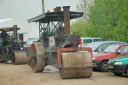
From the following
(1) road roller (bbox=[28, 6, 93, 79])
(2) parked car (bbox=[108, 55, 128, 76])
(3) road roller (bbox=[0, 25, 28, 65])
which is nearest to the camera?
(1) road roller (bbox=[28, 6, 93, 79])

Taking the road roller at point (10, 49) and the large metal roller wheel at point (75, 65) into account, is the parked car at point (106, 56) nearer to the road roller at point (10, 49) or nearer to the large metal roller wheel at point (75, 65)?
the large metal roller wheel at point (75, 65)

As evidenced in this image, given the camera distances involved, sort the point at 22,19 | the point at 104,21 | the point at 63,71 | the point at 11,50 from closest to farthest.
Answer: the point at 63,71 → the point at 11,50 → the point at 104,21 → the point at 22,19

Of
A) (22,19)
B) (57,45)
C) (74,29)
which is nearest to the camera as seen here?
(57,45)

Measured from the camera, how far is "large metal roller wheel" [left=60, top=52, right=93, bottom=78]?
1117 cm

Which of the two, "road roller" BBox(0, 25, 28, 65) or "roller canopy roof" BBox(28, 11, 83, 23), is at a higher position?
"roller canopy roof" BBox(28, 11, 83, 23)

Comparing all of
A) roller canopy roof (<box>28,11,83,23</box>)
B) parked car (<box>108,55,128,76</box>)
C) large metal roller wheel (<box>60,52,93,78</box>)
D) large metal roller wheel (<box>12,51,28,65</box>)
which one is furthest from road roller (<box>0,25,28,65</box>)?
large metal roller wheel (<box>60,52,93,78</box>)

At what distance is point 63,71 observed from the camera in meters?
11.1

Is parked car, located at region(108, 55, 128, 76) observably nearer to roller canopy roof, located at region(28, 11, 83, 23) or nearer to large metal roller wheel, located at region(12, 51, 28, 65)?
roller canopy roof, located at region(28, 11, 83, 23)

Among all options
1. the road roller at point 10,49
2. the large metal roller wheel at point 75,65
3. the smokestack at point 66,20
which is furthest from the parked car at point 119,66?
the road roller at point 10,49

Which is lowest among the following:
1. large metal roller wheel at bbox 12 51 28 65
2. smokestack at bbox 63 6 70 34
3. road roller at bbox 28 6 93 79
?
large metal roller wheel at bbox 12 51 28 65

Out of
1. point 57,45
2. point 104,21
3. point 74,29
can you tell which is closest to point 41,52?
point 57,45

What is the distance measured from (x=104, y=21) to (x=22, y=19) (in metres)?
43.5

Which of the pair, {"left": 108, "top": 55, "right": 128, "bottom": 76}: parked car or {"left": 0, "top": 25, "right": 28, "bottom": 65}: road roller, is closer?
{"left": 108, "top": 55, "right": 128, "bottom": 76}: parked car

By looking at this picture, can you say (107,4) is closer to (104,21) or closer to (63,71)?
(104,21)
